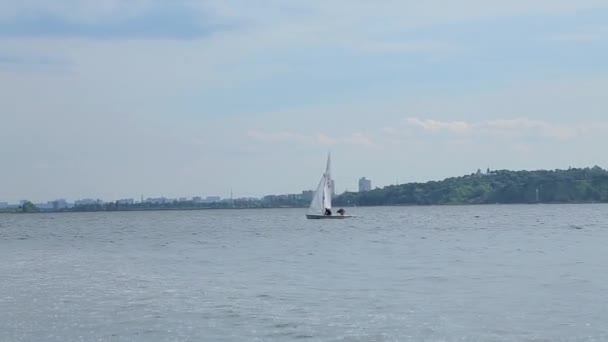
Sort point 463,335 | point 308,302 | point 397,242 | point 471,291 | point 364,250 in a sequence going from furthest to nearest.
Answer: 1. point 397,242
2. point 364,250
3. point 471,291
4. point 308,302
5. point 463,335

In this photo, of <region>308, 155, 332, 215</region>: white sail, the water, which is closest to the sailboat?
<region>308, 155, 332, 215</region>: white sail

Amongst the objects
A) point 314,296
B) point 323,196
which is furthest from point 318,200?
point 314,296

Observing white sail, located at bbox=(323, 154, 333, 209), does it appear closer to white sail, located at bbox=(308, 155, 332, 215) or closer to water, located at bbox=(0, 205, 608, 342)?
white sail, located at bbox=(308, 155, 332, 215)

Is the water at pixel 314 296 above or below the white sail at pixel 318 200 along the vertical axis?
below

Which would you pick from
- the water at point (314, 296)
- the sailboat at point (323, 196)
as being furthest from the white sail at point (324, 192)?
the water at point (314, 296)

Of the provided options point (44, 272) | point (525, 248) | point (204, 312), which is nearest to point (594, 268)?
point (525, 248)

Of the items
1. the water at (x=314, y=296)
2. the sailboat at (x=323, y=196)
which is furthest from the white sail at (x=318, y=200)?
the water at (x=314, y=296)

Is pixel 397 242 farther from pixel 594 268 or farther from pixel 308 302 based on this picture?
pixel 308 302

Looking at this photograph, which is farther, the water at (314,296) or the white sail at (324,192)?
the white sail at (324,192)

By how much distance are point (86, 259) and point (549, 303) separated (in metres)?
34.3

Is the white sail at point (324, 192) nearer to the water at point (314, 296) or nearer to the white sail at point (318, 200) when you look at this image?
the white sail at point (318, 200)

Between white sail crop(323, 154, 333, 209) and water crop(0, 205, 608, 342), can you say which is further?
white sail crop(323, 154, 333, 209)

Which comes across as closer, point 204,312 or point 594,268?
point 204,312

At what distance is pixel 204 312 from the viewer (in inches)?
1177
